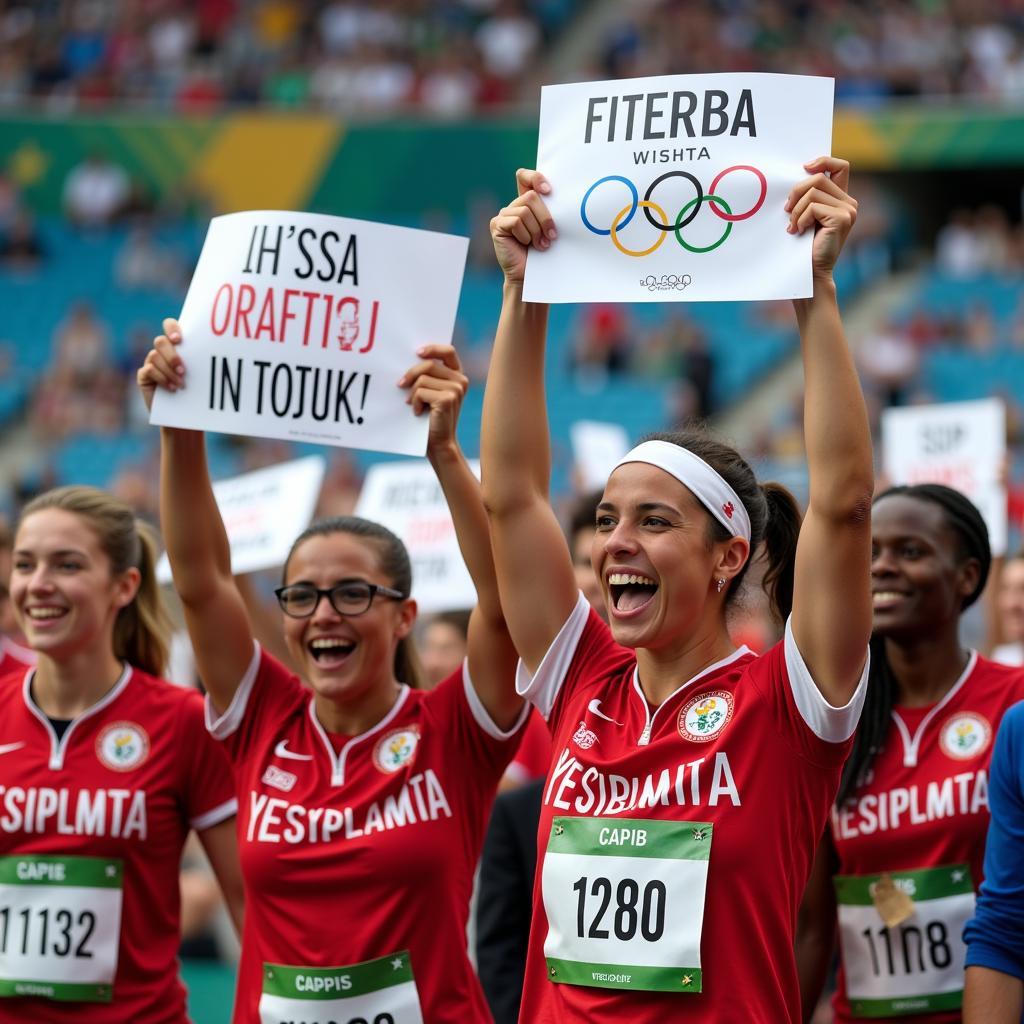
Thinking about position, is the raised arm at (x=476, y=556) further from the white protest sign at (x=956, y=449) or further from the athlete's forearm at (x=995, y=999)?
the white protest sign at (x=956, y=449)

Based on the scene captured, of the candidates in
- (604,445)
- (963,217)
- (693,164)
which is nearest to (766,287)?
(693,164)

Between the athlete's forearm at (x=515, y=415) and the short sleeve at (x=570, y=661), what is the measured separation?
28cm

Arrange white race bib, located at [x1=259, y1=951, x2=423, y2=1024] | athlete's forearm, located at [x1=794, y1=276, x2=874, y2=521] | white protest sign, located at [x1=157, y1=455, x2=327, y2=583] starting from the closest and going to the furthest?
athlete's forearm, located at [x1=794, y1=276, x2=874, y2=521] → white race bib, located at [x1=259, y1=951, x2=423, y2=1024] → white protest sign, located at [x1=157, y1=455, x2=327, y2=583]

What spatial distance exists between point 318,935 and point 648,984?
0.96 metres

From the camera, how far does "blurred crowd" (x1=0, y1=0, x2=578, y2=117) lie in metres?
21.2

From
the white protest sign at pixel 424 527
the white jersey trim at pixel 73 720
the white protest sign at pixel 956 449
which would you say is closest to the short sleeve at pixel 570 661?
the white jersey trim at pixel 73 720

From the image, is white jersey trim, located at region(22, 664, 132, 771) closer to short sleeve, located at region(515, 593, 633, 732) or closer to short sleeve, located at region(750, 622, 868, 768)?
short sleeve, located at region(515, 593, 633, 732)

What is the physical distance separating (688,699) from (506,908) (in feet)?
4.86

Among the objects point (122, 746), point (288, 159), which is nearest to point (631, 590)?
point (122, 746)

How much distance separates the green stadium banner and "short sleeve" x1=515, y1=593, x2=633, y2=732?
1672 cm

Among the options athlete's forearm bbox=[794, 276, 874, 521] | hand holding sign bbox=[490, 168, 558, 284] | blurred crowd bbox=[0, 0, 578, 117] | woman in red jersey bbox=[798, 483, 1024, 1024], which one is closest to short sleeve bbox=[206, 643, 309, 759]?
hand holding sign bbox=[490, 168, 558, 284]

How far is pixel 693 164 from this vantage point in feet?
11.8

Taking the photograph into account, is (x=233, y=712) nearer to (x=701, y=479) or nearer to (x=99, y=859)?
(x=99, y=859)

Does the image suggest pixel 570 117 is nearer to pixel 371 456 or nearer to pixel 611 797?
pixel 611 797
